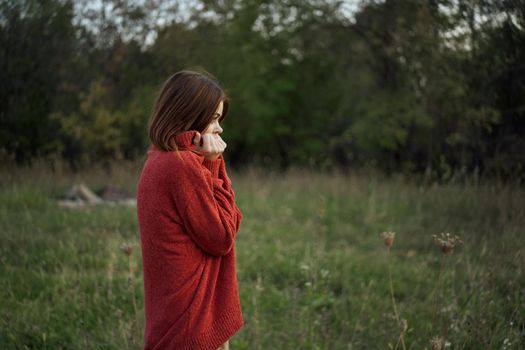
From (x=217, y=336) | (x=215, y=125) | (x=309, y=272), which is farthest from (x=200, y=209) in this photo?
(x=309, y=272)

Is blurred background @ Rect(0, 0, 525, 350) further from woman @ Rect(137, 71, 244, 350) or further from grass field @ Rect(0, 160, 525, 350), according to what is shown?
woman @ Rect(137, 71, 244, 350)

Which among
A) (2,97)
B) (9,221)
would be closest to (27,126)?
(2,97)

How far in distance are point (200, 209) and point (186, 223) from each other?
8 cm

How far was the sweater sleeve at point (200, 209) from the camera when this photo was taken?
5.95 ft

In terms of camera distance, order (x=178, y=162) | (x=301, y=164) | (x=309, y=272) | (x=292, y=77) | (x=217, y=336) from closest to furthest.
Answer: (x=178, y=162), (x=217, y=336), (x=309, y=272), (x=292, y=77), (x=301, y=164)

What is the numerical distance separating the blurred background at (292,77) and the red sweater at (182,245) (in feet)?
16.1

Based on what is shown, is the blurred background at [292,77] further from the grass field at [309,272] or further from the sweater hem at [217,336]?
the sweater hem at [217,336]

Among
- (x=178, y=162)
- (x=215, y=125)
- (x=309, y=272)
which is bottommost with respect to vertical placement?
(x=309, y=272)

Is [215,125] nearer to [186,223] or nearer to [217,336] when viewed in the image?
[186,223]

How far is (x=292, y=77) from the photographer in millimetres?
16406

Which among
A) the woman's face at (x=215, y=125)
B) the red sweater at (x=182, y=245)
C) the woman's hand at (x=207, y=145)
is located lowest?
the red sweater at (x=182, y=245)

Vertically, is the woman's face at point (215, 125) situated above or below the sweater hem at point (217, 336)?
above

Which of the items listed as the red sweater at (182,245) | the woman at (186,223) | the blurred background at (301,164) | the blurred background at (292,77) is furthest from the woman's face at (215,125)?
the blurred background at (292,77)

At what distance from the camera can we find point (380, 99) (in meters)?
12.2
